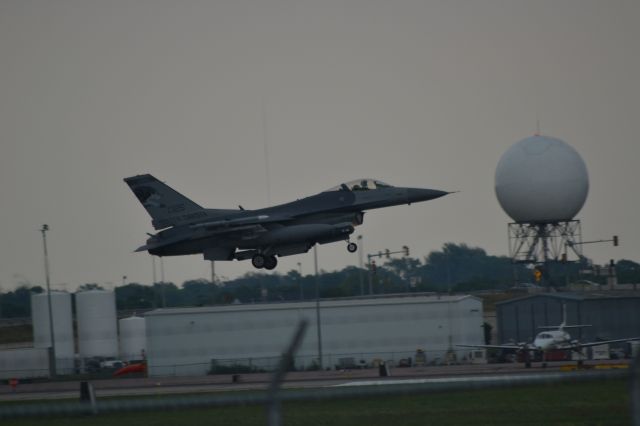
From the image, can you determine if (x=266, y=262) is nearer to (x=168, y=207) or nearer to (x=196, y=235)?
(x=196, y=235)

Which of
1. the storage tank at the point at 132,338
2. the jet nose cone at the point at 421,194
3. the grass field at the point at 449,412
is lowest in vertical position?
the storage tank at the point at 132,338

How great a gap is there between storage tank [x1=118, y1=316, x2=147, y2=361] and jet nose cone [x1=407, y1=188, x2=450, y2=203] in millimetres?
43696

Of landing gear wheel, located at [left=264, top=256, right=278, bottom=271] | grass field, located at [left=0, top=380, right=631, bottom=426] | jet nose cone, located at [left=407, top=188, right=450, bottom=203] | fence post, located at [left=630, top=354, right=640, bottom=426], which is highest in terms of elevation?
jet nose cone, located at [left=407, top=188, right=450, bottom=203]

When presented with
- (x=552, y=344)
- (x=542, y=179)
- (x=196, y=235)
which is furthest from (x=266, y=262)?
(x=542, y=179)

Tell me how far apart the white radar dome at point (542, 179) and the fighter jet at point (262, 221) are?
145ft

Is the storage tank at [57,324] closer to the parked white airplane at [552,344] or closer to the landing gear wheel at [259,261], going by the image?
the landing gear wheel at [259,261]

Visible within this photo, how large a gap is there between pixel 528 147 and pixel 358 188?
46.9 m

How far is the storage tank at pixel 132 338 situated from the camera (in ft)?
275

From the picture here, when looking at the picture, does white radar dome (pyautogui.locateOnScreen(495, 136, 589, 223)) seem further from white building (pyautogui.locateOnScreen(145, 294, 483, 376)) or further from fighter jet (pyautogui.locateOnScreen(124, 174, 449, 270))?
fighter jet (pyautogui.locateOnScreen(124, 174, 449, 270))

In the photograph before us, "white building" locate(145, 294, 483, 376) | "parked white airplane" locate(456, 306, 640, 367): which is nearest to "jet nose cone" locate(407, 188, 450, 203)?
"parked white airplane" locate(456, 306, 640, 367)

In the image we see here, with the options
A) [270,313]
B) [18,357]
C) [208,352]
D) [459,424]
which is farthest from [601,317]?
[459,424]

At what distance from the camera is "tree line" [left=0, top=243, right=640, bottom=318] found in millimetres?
108062

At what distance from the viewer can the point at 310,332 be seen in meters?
64.9

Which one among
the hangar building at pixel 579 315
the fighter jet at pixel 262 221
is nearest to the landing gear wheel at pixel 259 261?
the fighter jet at pixel 262 221
